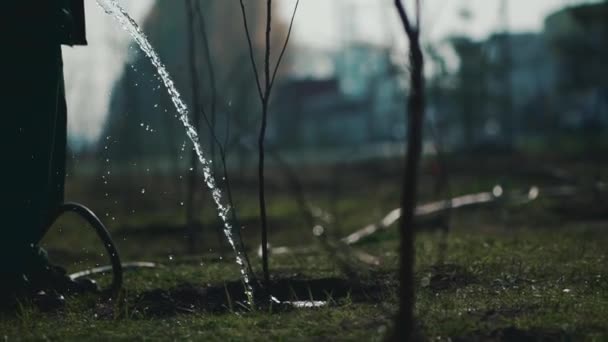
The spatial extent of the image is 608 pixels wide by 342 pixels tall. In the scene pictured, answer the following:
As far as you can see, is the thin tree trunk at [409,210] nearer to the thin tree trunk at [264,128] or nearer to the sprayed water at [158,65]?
the thin tree trunk at [264,128]

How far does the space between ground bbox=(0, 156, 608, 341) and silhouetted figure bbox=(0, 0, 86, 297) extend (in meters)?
0.37

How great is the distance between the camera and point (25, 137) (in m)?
4.16

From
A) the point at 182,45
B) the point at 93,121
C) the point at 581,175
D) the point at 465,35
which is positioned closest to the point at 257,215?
the point at 581,175

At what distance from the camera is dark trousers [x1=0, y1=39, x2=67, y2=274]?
13.5ft

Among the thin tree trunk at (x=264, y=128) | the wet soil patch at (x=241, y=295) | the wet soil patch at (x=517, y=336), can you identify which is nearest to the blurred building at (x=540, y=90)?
the wet soil patch at (x=241, y=295)

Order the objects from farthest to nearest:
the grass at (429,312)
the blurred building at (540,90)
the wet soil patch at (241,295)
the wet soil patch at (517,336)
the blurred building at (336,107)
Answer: the blurred building at (336,107), the blurred building at (540,90), the wet soil patch at (241,295), the grass at (429,312), the wet soil patch at (517,336)

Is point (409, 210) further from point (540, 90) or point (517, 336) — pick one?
point (540, 90)

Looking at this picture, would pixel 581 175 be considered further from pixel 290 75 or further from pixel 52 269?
pixel 290 75

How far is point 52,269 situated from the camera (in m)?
4.49

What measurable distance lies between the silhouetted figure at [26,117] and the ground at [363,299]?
14.5 inches

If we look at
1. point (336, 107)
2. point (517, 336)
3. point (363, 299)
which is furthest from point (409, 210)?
point (336, 107)

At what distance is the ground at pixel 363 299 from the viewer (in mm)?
3145

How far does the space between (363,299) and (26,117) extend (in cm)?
184

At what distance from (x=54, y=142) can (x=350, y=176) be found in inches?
714
